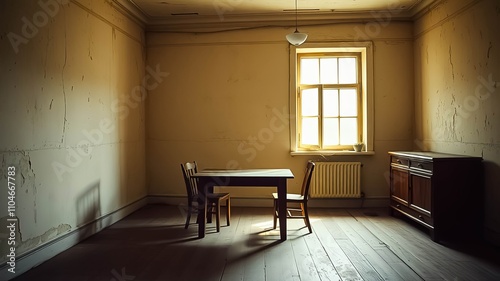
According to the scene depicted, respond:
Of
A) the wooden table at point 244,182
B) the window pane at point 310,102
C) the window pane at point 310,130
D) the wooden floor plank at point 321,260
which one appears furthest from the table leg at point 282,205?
the window pane at point 310,102

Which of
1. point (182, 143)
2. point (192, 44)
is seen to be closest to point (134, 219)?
point (182, 143)

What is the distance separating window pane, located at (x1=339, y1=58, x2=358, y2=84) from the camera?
239 inches

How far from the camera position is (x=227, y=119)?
6.03 meters

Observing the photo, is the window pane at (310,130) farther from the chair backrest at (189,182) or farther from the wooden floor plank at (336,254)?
the chair backrest at (189,182)

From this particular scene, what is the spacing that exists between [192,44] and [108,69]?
67.4 inches

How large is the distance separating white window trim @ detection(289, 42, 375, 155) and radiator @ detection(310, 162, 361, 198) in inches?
8.6

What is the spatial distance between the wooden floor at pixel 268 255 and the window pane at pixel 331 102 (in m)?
1.98

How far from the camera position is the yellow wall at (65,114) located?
3.10 m

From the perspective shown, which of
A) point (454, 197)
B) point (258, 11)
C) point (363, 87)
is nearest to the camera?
point (454, 197)

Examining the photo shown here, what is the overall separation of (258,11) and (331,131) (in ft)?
7.69

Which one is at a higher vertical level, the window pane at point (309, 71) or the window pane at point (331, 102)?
the window pane at point (309, 71)

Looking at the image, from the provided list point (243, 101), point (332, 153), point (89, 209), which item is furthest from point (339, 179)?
point (89, 209)

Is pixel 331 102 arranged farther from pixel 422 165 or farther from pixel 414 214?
pixel 414 214

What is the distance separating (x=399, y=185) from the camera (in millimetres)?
4949
